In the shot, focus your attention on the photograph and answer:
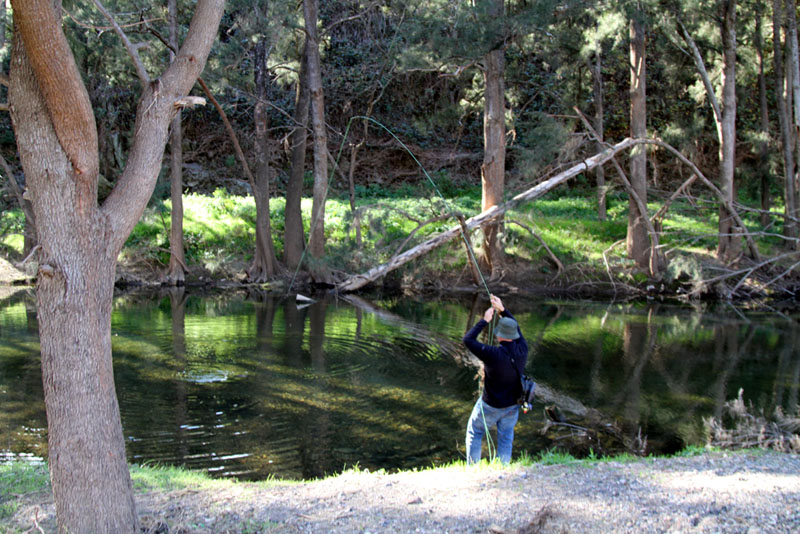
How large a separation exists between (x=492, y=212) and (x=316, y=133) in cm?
612

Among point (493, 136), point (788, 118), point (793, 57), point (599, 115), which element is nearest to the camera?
point (793, 57)

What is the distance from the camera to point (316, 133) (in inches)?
861

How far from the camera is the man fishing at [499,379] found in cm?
688

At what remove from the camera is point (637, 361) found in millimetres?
13070

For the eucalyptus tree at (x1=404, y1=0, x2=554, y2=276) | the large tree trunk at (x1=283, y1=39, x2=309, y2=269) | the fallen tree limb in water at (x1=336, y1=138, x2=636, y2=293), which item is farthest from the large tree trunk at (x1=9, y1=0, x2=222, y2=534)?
the large tree trunk at (x1=283, y1=39, x2=309, y2=269)

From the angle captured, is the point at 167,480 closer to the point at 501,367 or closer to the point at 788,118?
the point at 501,367

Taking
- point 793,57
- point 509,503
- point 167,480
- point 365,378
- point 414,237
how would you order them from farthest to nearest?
point 414,237
point 793,57
point 365,378
point 167,480
point 509,503

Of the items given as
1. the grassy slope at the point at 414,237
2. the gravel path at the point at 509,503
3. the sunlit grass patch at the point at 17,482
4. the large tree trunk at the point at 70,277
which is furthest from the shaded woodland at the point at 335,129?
the sunlit grass patch at the point at 17,482

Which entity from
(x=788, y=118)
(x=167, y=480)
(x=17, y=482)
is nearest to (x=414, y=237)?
(x=788, y=118)

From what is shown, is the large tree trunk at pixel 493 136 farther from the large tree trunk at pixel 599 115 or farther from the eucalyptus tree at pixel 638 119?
the eucalyptus tree at pixel 638 119

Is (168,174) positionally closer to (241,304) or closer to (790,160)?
(241,304)

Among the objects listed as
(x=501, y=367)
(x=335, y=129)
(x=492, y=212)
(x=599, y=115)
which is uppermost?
(x=335, y=129)

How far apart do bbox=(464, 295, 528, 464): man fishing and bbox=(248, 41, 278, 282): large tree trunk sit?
53.7ft

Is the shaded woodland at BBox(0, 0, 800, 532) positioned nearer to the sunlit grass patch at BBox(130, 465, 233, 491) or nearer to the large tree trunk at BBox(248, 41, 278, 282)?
the large tree trunk at BBox(248, 41, 278, 282)
